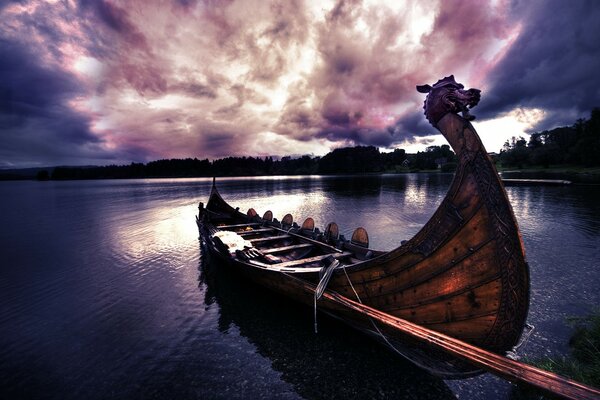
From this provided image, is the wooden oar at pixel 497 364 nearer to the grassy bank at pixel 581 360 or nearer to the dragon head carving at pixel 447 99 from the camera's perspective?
the grassy bank at pixel 581 360

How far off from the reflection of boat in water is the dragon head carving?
5600 millimetres

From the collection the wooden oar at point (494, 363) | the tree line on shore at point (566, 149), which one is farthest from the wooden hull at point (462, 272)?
the tree line on shore at point (566, 149)

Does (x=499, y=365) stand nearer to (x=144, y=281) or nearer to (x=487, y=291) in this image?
(x=487, y=291)

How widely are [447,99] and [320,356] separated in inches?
259

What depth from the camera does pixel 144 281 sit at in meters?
12.3

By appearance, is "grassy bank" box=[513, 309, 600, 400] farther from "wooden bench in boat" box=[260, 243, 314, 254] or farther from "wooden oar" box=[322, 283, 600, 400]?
"wooden bench in boat" box=[260, 243, 314, 254]

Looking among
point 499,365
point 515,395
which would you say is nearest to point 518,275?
point 499,365

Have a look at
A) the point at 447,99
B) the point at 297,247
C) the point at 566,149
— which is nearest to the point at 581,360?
the point at 447,99

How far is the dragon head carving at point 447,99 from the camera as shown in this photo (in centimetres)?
430

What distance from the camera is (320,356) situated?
6.64m

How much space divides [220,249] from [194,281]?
8.27 ft

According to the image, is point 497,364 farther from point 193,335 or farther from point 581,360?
point 193,335

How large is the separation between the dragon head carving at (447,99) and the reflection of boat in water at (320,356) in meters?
5.60

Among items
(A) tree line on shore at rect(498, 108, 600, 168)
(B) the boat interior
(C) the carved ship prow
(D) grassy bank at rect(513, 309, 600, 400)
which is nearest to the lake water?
(D) grassy bank at rect(513, 309, 600, 400)
